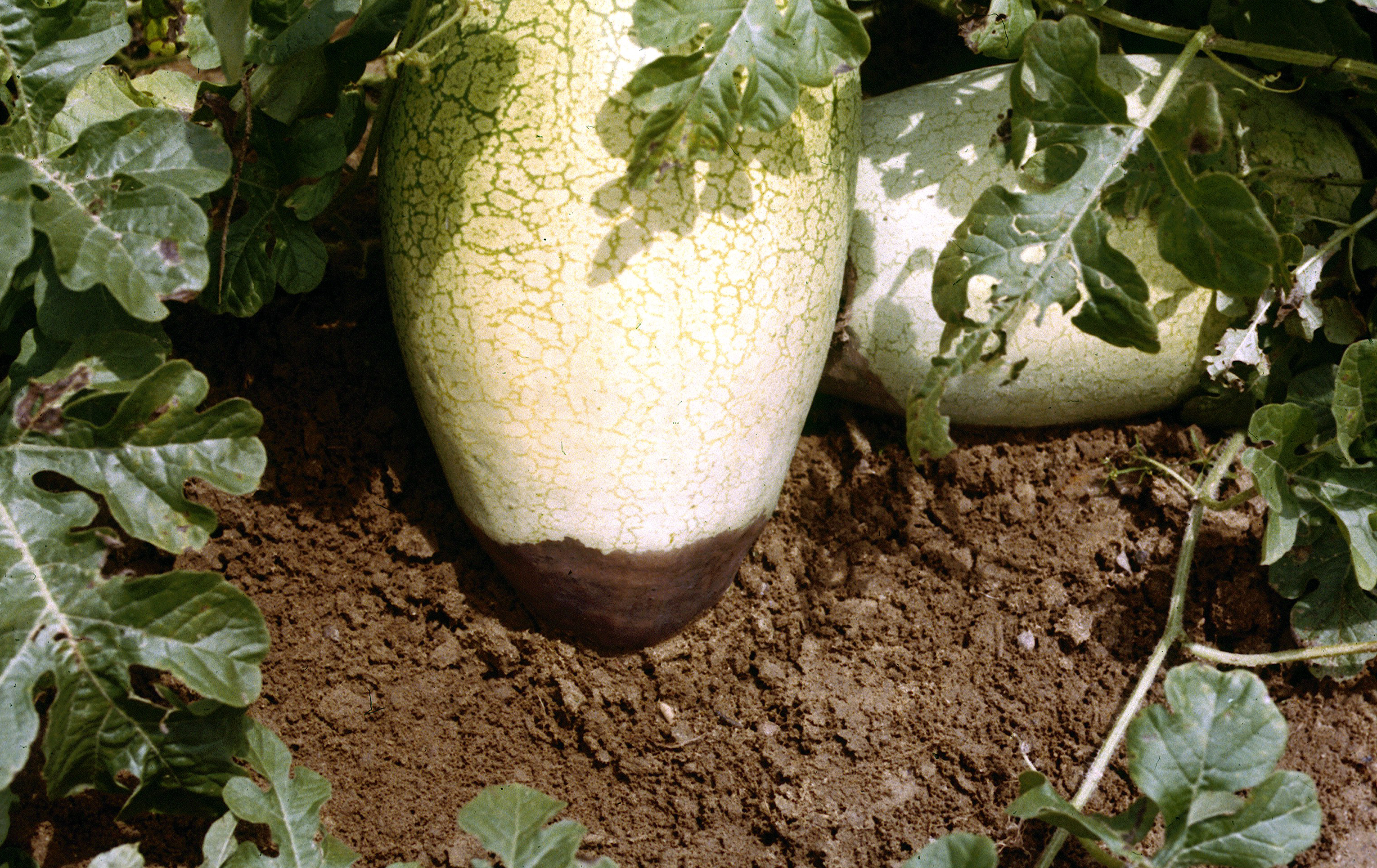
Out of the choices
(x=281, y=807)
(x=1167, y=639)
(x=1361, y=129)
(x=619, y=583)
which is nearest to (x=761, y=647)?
(x=619, y=583)

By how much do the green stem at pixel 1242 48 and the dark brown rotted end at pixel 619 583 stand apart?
3.47 feet

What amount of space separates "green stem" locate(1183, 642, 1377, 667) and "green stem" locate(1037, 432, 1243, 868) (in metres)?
0.06

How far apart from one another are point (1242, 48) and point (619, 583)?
4.60 feet

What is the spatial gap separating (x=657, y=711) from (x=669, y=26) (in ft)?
3.95

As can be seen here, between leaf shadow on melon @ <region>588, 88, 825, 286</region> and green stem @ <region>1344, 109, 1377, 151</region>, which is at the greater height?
leaf shadow on melon @ <region>588, 88, 825, 286</region>

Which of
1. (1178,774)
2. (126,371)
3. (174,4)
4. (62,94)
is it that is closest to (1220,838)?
(1178,774)

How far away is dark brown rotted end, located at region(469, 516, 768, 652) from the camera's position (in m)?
1.83

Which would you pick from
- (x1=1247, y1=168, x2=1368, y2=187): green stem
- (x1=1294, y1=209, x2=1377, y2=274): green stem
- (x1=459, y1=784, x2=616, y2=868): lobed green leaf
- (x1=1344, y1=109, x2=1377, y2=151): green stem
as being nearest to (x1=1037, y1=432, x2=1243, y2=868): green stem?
(x1=1294, y1=209, x2=1377, y2=274): green stem

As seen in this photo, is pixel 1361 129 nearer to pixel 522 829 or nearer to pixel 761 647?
pixel 761 647

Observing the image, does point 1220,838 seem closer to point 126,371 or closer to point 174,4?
point 126,371

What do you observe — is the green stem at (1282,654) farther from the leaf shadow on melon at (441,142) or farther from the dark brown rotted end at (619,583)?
Answer: the leaf shadow on melon at (441,142)

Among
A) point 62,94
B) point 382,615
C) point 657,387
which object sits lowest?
point 382,615

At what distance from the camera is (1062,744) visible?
2.00 meters

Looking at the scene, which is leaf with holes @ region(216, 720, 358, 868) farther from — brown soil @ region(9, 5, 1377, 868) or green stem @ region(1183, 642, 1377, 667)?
green stem @ region(1183, 642, 1377, 667)
